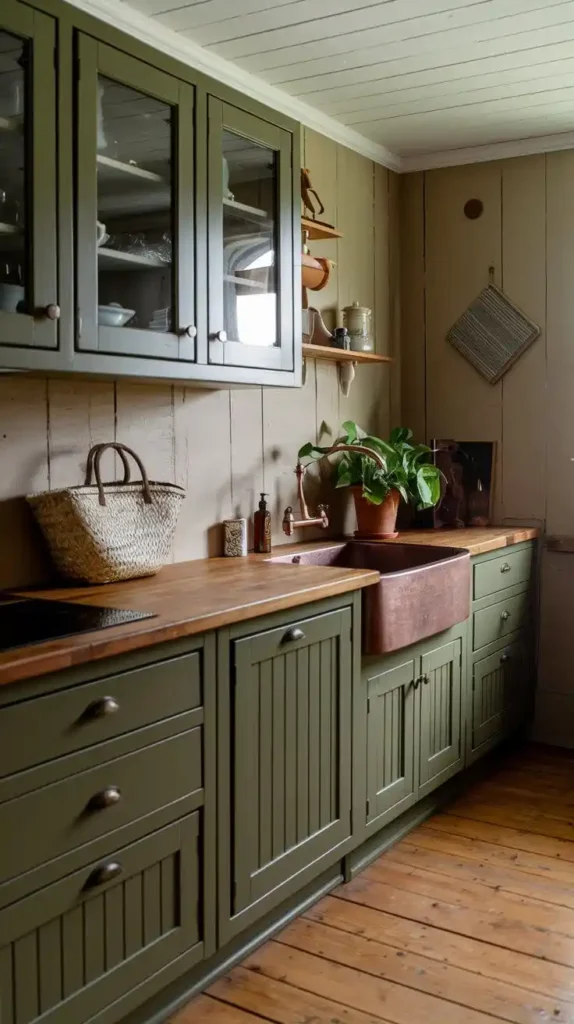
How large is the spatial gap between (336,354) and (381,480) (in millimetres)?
459

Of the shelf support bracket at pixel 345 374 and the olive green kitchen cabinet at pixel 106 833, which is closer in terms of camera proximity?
the olive green kitchen cabinet at pixel 106 833

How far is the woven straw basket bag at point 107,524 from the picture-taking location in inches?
85.0

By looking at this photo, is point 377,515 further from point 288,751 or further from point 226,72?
point 226,72

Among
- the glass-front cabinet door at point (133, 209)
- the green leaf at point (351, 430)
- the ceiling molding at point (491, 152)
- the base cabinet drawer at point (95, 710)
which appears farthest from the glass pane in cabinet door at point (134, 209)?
the ceiling molding at point (491, 152)

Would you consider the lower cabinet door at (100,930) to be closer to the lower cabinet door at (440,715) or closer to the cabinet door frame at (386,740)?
the cabinet door frame at (386,740)

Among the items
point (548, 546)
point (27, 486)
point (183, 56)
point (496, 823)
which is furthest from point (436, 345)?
point (27, 486)

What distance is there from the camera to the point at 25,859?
5.02ft

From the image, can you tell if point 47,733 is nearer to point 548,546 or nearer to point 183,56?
point 183,56

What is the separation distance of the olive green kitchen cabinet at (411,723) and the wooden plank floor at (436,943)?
18 centimetres

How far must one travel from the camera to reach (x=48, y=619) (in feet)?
6.00

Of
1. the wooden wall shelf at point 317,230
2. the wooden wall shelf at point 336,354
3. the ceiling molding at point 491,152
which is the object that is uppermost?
the ceiling molding at point 491,152

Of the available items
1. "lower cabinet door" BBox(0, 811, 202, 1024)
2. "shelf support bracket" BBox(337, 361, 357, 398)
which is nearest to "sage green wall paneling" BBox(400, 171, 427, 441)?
"shelf support bracket" BBox(337, 361, 357, 398)

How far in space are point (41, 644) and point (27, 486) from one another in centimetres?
74

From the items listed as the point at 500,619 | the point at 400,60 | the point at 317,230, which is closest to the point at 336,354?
the point at 317,230
